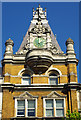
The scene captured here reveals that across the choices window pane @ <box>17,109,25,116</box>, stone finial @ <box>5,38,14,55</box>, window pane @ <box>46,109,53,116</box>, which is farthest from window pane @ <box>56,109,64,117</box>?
stone finial @ <box>5,38,14,55</box>

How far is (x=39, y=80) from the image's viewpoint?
2906cm

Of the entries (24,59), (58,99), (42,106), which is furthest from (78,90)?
(24,59)

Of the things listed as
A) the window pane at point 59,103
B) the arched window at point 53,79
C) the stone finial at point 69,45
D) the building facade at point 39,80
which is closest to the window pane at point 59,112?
the building facade at point 39,80

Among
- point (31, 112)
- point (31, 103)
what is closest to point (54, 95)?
point (31, 103)

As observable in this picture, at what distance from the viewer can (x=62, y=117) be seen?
27.0m

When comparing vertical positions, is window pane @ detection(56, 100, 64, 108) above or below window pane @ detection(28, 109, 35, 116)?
above

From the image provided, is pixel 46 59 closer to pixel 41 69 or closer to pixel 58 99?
pixel 41 69

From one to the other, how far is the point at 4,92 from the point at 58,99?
565 cm

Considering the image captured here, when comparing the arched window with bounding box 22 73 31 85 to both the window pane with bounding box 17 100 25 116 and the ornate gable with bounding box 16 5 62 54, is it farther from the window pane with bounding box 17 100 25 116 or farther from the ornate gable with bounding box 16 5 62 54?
the ornate gable with bounding box 16 5 62 54

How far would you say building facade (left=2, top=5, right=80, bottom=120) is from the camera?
27.5 meters

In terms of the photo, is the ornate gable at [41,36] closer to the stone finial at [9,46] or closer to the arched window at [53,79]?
the stone finial at [9,46]

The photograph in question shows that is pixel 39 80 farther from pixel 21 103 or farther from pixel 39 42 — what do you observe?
pixel 39 42

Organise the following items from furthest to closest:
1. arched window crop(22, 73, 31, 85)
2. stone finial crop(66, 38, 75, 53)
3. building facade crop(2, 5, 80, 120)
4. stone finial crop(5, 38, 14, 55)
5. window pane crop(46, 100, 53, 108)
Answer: stone finial crop(66, 38, 75, 53)
stone finial crop(5, 38, 14, 55)
arched window crop(22, 73, 31, 85)
window pane crop(46, 100, 53, 108)
building facade crop(2, 5, 80, 120)

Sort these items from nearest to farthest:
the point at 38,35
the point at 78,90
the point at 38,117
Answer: the point at 38,117 < the point at 78,90 < the point at 38,35
